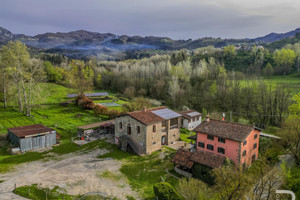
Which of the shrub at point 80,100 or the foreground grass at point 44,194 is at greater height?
the shrub at point 80,100

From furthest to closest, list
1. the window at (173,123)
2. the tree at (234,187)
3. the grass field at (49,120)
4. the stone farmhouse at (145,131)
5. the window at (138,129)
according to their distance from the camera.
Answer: the window at (173,123) → the window at (138,129) → the stone farmhouse at (145,131) → the grass field at (49,120) → the tree at (234,187)

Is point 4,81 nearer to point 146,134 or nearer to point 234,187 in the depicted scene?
point 146,134

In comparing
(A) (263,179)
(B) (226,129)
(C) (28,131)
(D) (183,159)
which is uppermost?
(B) (226,129)

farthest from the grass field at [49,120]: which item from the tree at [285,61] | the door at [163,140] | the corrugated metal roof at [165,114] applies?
the tree at [285,61]

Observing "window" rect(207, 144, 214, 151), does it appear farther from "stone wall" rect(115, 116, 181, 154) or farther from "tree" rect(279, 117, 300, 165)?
"tree" rect(279, 117, 300, 165)

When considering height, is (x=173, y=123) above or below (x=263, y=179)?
below

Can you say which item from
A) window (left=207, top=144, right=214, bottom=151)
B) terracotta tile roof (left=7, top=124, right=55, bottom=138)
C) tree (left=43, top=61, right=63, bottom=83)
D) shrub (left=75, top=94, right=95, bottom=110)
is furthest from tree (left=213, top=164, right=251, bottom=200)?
tree (left=43, top=61, right=63, bottom=83)

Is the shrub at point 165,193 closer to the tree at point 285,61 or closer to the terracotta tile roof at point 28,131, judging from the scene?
the terracotta tile roof at point 28,131

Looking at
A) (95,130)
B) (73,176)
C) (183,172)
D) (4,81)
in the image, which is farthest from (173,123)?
(4,81)
